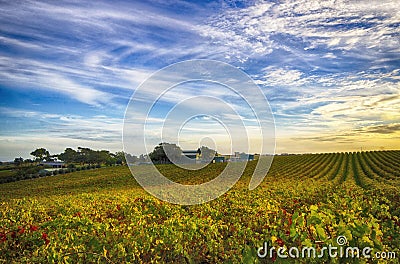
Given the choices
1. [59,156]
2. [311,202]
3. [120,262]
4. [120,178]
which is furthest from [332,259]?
[59,156]

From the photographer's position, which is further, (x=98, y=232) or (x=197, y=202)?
(x=197, y=202)

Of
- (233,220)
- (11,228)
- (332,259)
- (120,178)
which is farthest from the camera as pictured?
(120,178)

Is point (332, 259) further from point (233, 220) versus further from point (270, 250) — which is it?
point (233, 220)

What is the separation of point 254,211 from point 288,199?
4.08 m

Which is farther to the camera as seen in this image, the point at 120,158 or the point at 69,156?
the point at 120,158

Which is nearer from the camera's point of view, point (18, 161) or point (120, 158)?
point (18, 161)

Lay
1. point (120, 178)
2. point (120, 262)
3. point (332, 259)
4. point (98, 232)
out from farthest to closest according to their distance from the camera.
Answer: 1. point (120, 178)
2. point (98, 232)
3. point (120, 262)
4. point (332, 259)

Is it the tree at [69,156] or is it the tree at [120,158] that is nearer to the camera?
the tree at [120,158]

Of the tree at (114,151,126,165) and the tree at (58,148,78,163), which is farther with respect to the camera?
the tree at (58,148,78,163)

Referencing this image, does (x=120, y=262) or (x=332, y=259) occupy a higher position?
(x=332, y=259)

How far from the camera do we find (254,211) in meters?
7.89

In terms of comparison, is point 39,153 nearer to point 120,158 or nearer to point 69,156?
point 69,156

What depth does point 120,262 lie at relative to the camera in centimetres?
485

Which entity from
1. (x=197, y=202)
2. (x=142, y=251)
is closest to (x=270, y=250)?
(x=142, y=251)
